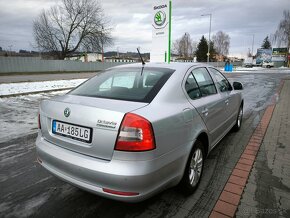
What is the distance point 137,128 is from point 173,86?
83cm

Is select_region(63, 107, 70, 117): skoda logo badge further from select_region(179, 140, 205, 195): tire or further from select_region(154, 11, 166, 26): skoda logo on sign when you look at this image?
select_region(154, 11, 166, 26): skoda logo on sign

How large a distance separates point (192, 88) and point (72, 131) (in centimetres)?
156

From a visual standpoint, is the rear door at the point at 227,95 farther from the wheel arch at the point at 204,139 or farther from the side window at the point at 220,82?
the wheel arch at the point at 204,139

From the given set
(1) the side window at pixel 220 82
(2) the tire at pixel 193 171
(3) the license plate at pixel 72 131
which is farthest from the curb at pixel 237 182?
(3) the license plate at pixel 72 131

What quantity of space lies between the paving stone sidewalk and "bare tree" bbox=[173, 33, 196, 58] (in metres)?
81.8

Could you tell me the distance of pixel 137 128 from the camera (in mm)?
2109

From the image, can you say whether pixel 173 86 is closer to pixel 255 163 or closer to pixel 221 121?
pixel 221 121

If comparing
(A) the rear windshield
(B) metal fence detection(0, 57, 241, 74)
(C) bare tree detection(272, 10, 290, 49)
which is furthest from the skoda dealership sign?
(C) bare tree detection(272, 10, 290, 49)

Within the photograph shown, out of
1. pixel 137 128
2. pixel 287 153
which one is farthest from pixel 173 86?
pixel 287 153

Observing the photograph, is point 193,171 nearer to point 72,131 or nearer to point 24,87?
point 72,131

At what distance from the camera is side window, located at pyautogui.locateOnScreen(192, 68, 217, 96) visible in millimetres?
3340

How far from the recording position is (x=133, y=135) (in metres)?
2.11

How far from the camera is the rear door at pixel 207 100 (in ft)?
9.88

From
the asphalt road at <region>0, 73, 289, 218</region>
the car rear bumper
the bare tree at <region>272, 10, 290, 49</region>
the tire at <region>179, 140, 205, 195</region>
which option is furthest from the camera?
the bare tree at <region>272, 10, 290, 49</region>
